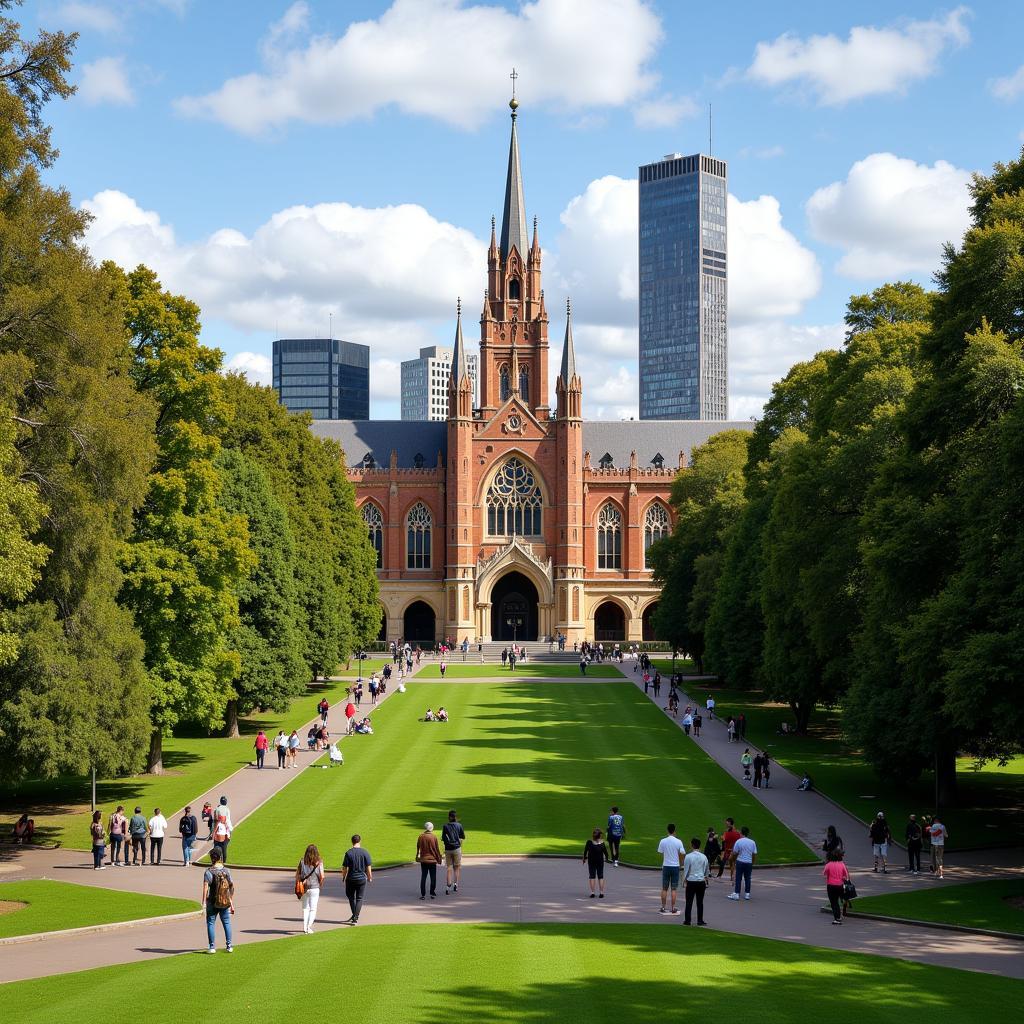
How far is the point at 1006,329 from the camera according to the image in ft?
97.4

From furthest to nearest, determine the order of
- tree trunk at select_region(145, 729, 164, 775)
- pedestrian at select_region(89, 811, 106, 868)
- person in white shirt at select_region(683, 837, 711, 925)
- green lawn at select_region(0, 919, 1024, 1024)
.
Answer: tree trunk at select_region(145, 729, 164, 775) < pedestrian at select_region(89, 811, 106, 868) < person in white shirt at select_region(683, 837, 711, 925) < green lawn at select_region(0, 919, 1024, 1024)

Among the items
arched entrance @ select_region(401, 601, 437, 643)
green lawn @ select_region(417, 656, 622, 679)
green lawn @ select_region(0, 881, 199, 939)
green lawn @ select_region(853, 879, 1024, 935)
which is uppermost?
arched entrance @ select_region(401, 601, 437, 643)

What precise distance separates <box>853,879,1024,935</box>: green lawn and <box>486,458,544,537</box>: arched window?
247 feet

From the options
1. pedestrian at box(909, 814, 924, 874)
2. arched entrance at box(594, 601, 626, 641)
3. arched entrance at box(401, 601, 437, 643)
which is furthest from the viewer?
arched entrance at box(401, 601, 437, 643)

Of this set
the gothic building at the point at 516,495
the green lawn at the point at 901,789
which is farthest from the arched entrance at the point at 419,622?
the green lawn at the point at 901,789

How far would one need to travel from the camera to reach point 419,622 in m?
106

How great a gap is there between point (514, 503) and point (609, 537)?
29.8 ft

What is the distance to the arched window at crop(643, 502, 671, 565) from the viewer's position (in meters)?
104

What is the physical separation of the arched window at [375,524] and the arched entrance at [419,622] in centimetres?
501

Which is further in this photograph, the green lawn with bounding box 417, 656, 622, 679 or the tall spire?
the tall spire

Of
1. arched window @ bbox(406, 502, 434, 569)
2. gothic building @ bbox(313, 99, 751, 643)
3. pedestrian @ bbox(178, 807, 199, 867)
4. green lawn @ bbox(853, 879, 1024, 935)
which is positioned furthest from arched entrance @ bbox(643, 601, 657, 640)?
green lawn @ bbox(853, 879, 1024, 935)

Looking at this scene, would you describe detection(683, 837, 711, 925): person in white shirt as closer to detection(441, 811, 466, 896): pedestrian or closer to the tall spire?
detection(441, 811, 466, 896): pedestrian

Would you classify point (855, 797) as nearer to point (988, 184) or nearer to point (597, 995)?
point (988, 184)

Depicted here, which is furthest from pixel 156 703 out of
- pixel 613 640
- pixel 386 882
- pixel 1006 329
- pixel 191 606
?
pixel 613 640
